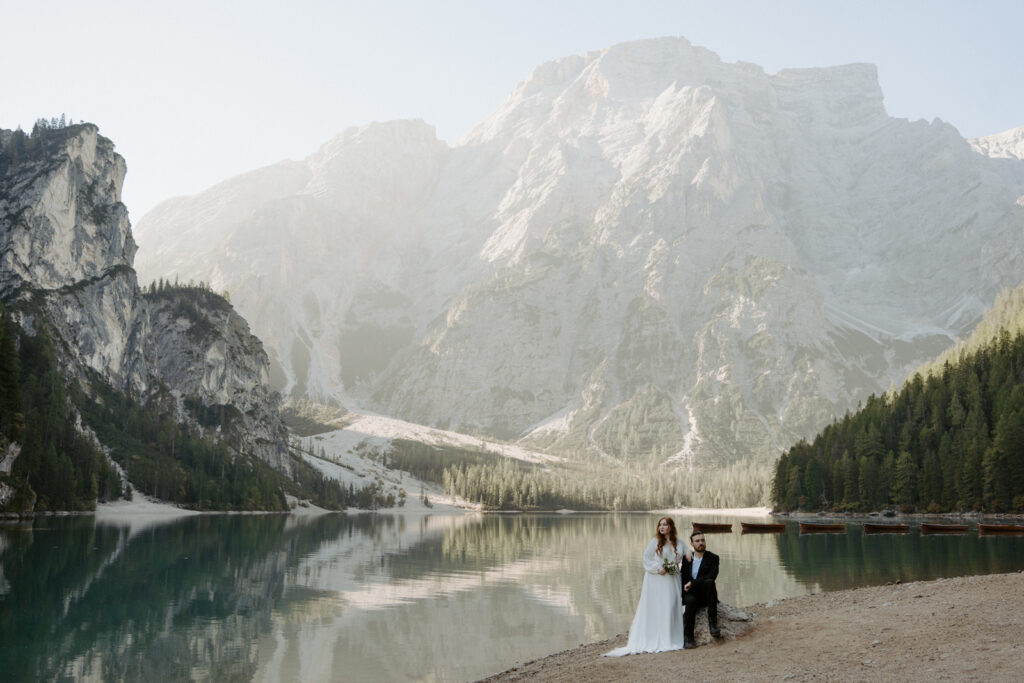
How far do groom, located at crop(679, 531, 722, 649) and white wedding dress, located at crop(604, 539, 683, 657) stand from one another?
254 millimetres

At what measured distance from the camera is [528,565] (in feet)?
281

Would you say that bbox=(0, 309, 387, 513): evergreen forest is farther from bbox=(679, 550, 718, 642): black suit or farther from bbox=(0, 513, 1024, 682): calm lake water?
bbox=(679, 550, 718, 642): black suit

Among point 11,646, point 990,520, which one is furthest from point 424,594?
point 990,520

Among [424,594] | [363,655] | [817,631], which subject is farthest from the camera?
[424,594]

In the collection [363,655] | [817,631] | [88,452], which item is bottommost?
[363,655]

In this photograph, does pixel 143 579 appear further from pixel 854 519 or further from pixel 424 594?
pixel 854 519

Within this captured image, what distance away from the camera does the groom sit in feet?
89.9

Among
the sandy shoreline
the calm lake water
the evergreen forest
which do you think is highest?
the evergreen forest

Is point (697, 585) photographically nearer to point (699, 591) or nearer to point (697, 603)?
point (699, 591)

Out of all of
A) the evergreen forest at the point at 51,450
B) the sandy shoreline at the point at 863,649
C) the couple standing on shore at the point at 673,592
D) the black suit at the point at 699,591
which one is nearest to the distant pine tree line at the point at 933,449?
the sandy shoreline at the point at 863,649

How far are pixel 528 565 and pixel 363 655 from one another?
4822 cm

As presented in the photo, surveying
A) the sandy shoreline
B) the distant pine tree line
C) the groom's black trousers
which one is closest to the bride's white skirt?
the groom's black trousers

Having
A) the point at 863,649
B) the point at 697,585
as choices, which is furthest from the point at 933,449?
the point at 863,649

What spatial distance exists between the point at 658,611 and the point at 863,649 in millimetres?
6351
